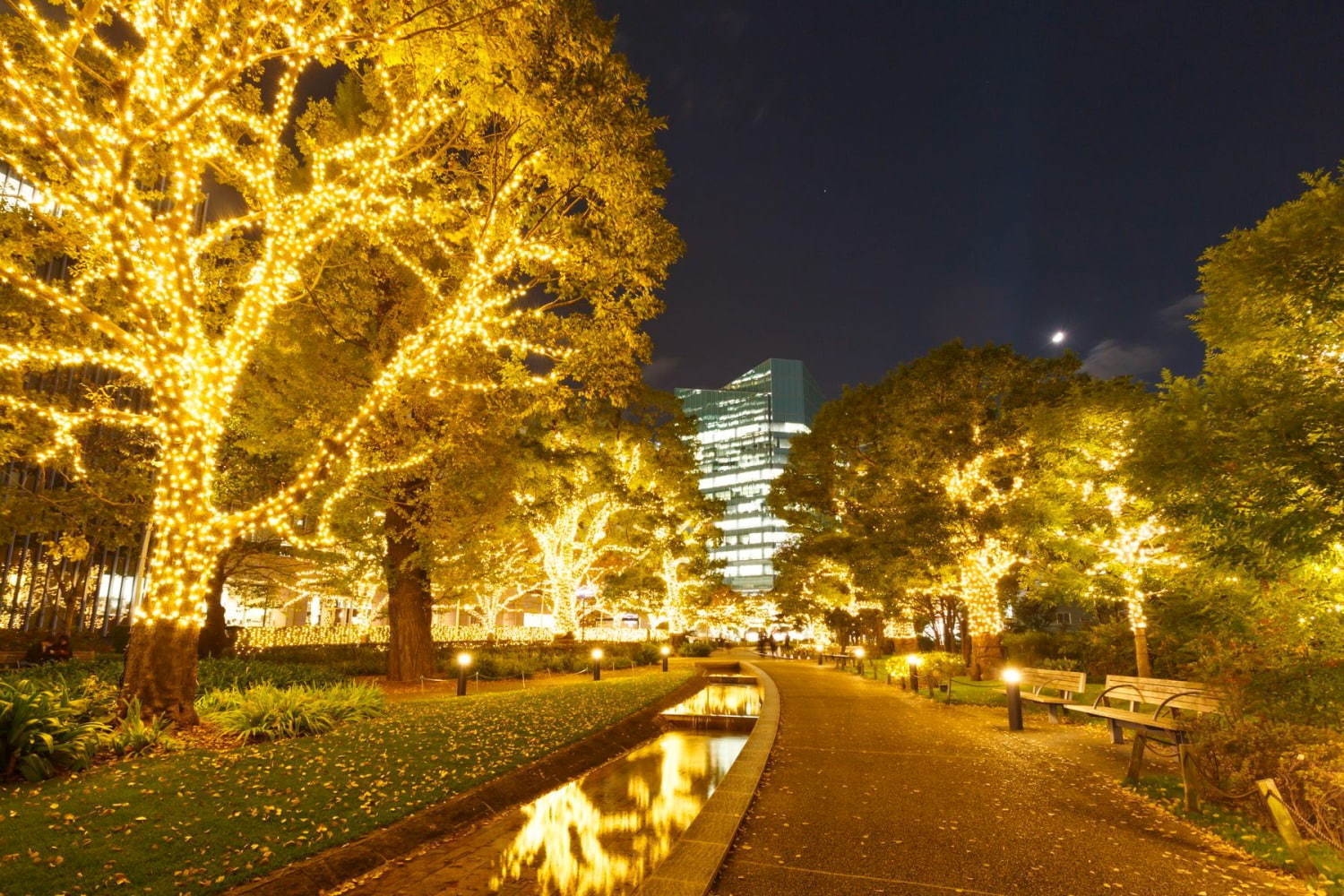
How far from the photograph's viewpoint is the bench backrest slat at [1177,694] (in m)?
8.46

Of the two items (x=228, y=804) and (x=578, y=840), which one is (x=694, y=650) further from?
(x=228, y=804)

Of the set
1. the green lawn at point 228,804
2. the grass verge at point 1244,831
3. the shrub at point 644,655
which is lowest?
the shrub at point 644,655

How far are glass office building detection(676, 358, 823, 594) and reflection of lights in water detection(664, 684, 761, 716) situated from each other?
5119 inches

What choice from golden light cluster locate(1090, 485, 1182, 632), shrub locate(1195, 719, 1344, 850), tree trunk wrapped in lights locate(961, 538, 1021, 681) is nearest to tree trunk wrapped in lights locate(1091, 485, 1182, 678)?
golden light cluster locate(1090, 485, 1182, 632)

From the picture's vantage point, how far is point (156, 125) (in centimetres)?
797

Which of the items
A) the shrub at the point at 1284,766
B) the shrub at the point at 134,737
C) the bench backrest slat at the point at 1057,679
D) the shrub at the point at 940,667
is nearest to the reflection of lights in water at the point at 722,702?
the shrub at the point at 940,667

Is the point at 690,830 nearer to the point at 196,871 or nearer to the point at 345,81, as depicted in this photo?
the point at 196,871

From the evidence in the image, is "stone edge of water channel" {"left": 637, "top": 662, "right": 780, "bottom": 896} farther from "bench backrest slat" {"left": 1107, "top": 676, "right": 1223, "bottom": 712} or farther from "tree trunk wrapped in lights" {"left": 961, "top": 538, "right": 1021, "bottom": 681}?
"tree trunk wrapped in lights" {"left": 961, "top": 538, "right": 1021, "bottom": 681}

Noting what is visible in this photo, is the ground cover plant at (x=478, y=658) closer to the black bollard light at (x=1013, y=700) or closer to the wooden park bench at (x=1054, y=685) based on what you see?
the wooden park bench at (x=1054, y=685)

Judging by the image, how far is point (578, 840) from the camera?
20.4 ft

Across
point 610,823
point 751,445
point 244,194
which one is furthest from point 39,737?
point 751,445

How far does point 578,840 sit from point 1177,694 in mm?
8192

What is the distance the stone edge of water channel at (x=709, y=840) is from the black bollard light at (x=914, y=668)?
38.3 feet

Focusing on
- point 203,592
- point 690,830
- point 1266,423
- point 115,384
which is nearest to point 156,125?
point 203,592
